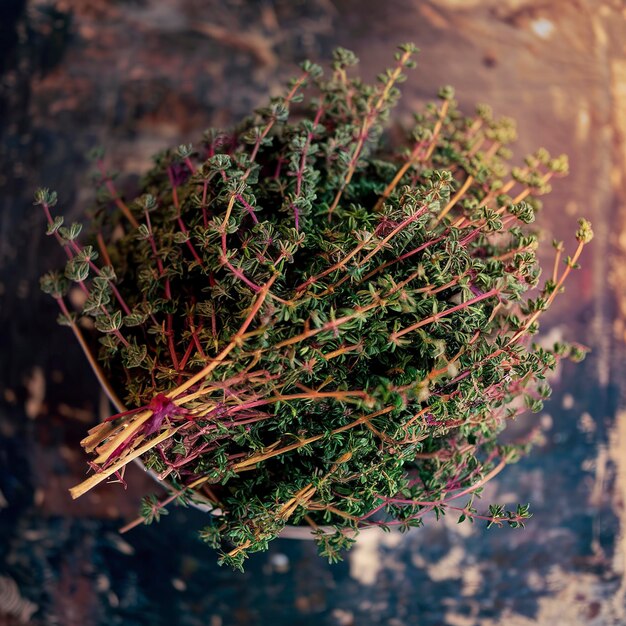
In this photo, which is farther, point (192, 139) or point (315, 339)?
point (192, 139)

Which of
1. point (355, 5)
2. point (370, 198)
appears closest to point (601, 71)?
point (355, 5)

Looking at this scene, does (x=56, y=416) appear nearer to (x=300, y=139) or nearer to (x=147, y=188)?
(x=147, y=188)

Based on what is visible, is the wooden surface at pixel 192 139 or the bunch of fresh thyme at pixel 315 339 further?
the wooden surface at pixel 192 139

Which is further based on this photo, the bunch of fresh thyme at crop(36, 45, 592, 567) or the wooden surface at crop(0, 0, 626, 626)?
the wooden surface at crop(0, 0, 626, 626)
